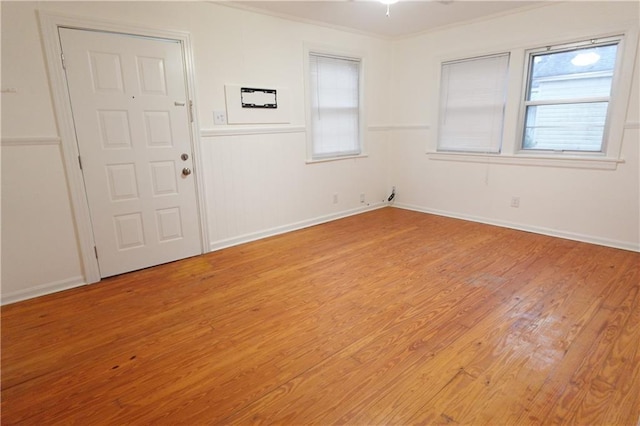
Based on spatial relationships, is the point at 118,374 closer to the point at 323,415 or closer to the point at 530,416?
the point at 323,415

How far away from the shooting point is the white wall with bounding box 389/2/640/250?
353 centimetres

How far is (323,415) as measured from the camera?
164 cm

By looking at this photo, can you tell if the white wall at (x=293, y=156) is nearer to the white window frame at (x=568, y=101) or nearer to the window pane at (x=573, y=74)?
the white window frame at (x=568, y=101)

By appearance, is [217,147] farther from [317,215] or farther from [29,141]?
[317,215]

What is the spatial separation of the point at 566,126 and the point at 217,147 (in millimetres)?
3748

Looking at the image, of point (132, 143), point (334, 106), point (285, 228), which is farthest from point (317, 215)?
point (132, 143)

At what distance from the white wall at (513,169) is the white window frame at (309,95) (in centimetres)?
65

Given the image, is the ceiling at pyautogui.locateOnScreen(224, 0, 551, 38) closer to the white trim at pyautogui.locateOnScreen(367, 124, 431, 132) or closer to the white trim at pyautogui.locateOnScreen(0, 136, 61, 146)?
the white trim at pyautogui.locateOnScreen(367, 124, 431, 132)

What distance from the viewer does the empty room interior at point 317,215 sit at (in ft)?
6.10

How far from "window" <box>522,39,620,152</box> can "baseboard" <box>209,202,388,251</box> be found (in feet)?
7.55

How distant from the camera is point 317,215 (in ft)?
15.7

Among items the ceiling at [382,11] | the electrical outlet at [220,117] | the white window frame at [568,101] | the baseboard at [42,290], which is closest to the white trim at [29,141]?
the baseboard at [42,290]

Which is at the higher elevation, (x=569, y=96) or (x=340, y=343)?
(x=569, y=96)

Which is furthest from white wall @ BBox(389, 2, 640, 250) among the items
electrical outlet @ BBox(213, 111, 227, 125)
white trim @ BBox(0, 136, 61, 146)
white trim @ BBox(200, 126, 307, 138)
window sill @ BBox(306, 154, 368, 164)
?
white trim @ BBox(0, 136, 61, 146)
